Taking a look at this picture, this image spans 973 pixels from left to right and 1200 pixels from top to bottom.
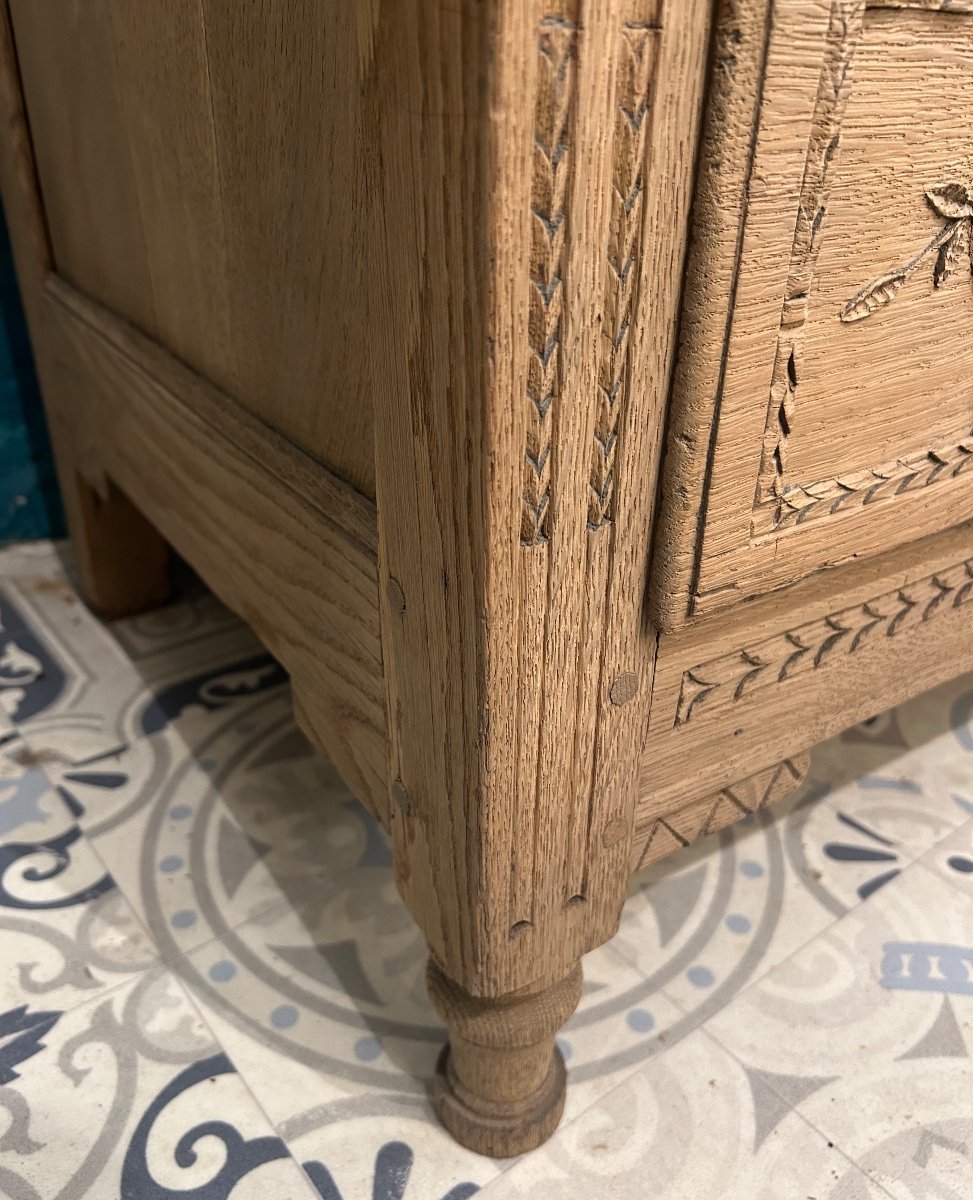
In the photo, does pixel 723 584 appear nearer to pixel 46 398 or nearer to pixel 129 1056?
pixel 129 1056

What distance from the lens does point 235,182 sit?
38 centimetres

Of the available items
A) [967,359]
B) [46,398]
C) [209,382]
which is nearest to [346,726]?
[209,382]

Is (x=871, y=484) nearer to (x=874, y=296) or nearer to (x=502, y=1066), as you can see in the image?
(x=874, y=296)

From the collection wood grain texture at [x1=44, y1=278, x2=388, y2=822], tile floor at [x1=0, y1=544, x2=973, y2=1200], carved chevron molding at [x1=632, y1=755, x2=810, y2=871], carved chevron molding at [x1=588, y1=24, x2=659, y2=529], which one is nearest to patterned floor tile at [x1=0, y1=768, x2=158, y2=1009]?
tile floor at [x1=0, y1=544, x2=973, y2=1200]

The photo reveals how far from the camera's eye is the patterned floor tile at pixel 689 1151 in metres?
0.43

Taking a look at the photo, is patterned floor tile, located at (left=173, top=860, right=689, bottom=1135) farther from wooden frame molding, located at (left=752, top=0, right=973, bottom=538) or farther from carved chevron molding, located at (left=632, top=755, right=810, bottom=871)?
wooden frame molding, located at (left=752, top=0, right=973, bottom=538)

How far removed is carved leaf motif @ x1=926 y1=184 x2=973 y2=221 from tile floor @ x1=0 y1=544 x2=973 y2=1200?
1.30ft

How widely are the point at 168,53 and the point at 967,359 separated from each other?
13.6 inches

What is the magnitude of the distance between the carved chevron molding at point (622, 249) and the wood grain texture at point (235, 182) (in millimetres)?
71

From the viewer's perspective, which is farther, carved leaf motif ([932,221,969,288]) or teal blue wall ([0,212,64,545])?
teal blue wall ([0,212,64,545])

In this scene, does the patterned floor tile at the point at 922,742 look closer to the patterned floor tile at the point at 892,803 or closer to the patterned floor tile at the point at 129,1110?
the patterned floor tile at the point at 892,803

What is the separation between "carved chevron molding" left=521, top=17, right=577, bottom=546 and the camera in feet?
0.72

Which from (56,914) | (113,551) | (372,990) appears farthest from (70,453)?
(372,990)

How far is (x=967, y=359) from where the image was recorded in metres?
0.37
